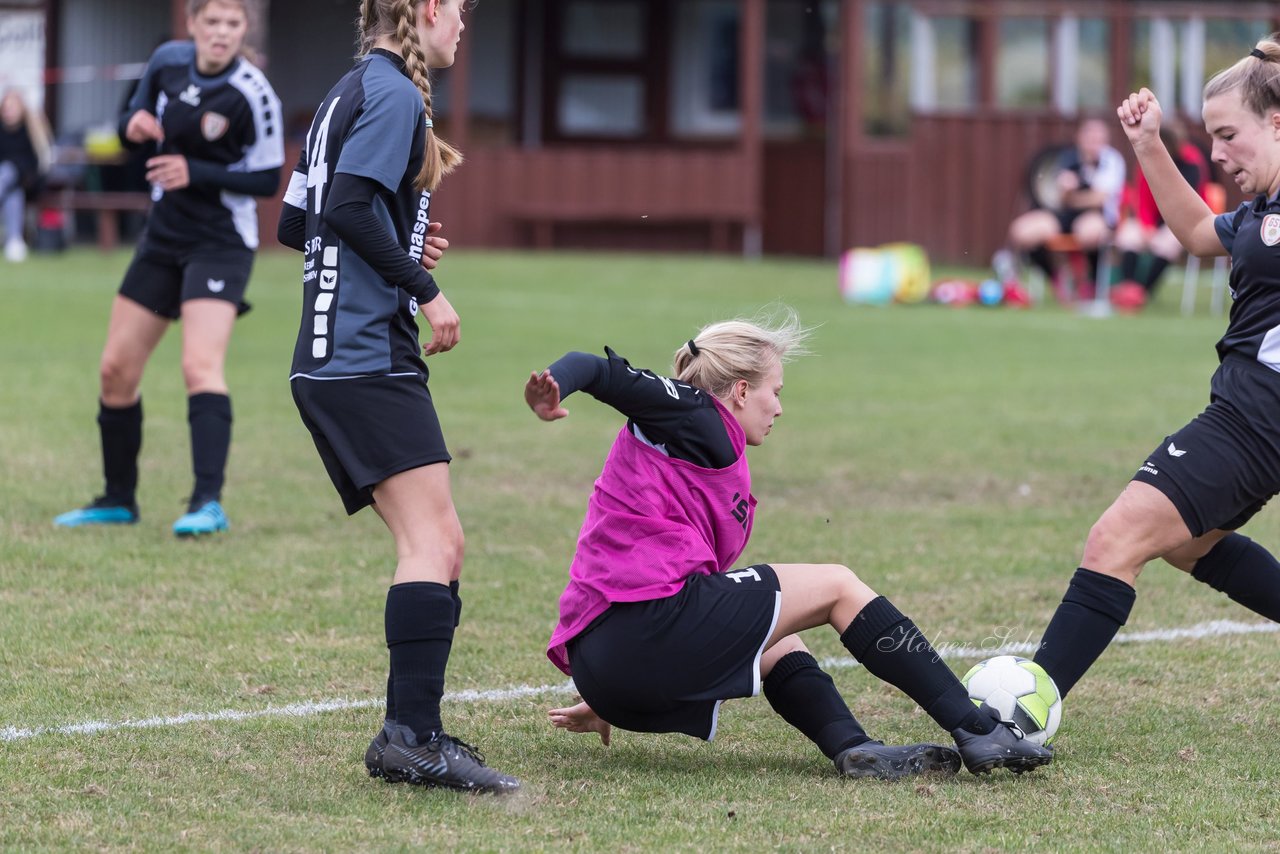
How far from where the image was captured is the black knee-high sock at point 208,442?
22.7 ft

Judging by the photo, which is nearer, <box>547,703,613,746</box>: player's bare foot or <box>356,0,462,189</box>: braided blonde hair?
<box>356,0,462,189</box>: braided blonde hair

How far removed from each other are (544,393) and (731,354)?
66cm

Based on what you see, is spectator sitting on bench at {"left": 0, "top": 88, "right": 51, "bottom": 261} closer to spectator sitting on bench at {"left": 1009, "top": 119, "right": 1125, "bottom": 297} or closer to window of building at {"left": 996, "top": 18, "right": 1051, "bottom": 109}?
spectator sitting on bench at {"left": 1009, "top": 119, "right": 1125, "bottom": 297}

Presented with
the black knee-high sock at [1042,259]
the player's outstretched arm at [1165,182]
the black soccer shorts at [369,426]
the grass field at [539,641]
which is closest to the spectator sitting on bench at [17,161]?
the grass field at [539,641]

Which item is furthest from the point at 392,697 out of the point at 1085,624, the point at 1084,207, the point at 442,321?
the point at 1084,207

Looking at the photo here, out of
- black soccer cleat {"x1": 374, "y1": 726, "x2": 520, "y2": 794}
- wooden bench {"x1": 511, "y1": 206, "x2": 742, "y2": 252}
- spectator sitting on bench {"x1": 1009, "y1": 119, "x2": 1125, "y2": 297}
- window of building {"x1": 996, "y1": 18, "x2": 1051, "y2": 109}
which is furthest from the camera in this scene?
wooden bench {"x1": 511, "y1": 206, "x2": 742, "y2": 252}

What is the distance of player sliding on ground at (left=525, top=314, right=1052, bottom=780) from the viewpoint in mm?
4023

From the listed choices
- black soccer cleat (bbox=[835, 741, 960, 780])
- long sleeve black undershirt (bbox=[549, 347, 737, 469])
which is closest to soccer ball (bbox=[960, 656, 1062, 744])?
black soccer cleat (bbox=[835, 741, 960, 780])

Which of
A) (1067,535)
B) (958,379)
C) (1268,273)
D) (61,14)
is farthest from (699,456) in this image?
(61,14)

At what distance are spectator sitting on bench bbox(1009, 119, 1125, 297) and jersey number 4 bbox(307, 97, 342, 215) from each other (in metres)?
14.2

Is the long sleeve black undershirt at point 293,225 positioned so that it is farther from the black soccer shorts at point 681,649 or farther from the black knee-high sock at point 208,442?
the black knee-high sock at point 208,442

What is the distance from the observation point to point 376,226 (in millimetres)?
3955

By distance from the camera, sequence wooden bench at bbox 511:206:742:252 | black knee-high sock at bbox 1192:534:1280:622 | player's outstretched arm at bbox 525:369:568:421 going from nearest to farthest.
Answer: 1. player's outstretched arm at bbox 525:369:568:421
2. black knee-high sock at bbox 1192:534:1280:622
3. wooden bench at bbox 511:206:742:252

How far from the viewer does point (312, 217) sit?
13.6 feet
